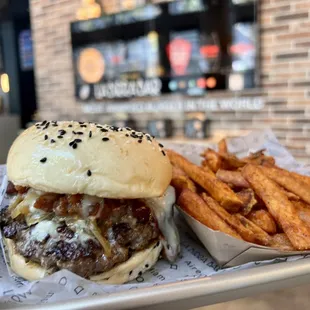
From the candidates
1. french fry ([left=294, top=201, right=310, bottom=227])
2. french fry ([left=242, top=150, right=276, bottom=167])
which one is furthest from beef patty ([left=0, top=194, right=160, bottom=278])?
french fry ([left=242, top=150, right=276, bottom=167])

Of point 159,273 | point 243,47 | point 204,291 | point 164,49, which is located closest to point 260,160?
point 159,273

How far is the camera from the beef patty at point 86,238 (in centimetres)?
135

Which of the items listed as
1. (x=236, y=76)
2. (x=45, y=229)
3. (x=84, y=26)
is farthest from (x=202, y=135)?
(x=45, y=229)

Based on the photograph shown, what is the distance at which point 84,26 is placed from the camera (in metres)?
6.14

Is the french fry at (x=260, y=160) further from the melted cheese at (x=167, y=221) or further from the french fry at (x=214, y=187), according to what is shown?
the melted cheese at (x=167, y=221)

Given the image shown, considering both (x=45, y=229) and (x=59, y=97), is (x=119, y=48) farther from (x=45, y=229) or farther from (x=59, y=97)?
(x=45, y=229)

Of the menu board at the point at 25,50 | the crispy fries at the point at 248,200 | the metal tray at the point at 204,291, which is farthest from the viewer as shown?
the menu board at the point at 25,50

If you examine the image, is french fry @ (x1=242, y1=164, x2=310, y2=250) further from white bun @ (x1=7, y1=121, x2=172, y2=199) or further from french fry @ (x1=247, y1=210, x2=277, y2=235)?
white bun @ (x1=7, y1=121, x2=172, y2=199)

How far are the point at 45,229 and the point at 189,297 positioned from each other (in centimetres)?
59

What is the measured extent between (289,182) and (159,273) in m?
0.66

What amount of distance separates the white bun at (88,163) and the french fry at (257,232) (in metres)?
0.32

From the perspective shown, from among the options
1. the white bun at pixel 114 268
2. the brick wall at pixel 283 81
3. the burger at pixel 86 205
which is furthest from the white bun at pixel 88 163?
the brick wall at pixel 283 81

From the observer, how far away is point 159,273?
1497 mm

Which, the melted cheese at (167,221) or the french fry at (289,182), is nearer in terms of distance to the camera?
the melted cheese at (167,221)
